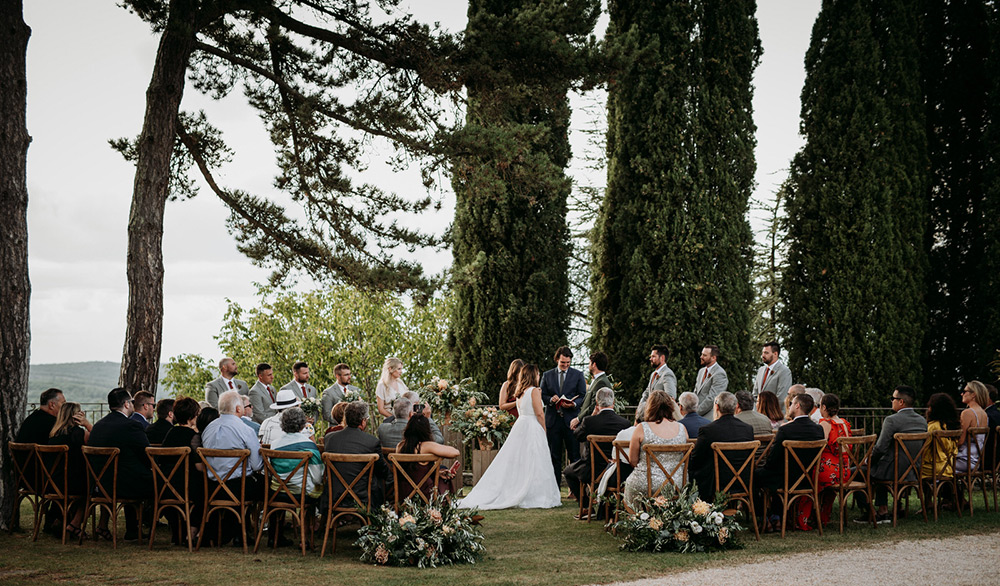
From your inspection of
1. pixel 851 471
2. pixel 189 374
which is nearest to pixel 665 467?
pixel 851 471

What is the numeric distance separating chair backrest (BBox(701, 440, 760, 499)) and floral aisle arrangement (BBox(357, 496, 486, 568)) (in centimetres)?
221

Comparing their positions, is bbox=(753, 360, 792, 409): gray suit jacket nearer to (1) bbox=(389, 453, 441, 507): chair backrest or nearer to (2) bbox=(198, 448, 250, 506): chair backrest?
(1) bbox=(389, 453, 441, 507): chair backrest

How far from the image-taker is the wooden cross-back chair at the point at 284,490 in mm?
7023

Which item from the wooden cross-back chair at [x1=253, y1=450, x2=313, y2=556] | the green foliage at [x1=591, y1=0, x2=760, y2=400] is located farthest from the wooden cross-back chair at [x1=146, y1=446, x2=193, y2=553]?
the green foliage at [x1=591, y1=0, x2=760, y2=400]

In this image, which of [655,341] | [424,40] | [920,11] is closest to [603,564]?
[424,40]

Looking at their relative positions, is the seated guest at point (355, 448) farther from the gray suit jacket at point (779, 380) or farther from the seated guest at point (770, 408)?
the gray suit jacket at point (779, 380)

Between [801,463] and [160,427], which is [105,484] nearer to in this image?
[160,427]

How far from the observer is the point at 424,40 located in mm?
10930

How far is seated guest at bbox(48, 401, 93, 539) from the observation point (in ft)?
26.0

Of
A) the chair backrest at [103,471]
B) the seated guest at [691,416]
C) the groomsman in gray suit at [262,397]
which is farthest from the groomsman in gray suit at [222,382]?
the seated guest at [691,416]

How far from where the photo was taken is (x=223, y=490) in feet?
24.6

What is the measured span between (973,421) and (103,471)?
8.61 metres

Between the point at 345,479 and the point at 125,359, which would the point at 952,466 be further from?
the point at 125,359

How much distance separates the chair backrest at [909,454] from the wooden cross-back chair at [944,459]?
0.34 ft
